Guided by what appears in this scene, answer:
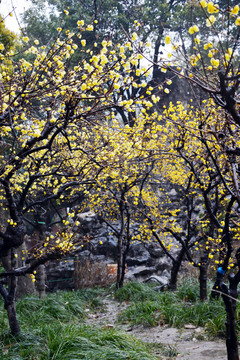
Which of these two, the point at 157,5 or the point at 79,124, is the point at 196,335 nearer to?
the point at 79,124

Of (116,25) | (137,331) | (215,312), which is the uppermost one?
(116,25)

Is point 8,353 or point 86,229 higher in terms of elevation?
point 86,229

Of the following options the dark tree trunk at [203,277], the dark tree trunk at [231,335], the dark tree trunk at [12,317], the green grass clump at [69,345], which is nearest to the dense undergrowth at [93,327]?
the green grass clump at [69,345]

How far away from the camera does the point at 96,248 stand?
A: 547 inches

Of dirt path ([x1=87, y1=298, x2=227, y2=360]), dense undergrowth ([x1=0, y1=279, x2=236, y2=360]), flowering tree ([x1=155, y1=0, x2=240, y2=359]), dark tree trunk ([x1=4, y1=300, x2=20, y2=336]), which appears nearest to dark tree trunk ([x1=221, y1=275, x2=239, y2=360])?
flowering tree ([x1=155, y1=0, x2=240, y2=359])

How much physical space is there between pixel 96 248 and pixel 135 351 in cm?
968

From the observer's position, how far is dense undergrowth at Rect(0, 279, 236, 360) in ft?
13.8

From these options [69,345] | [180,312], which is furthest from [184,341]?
[69,345]

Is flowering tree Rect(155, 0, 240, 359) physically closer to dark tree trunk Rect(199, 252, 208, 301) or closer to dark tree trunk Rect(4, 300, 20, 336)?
dark tree trunk Rect(199, 252, 208, 301)

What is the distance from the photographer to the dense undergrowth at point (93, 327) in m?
4.21

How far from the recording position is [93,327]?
554 centimetres

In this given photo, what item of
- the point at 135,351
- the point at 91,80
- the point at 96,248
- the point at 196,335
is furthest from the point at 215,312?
the point at 96,248

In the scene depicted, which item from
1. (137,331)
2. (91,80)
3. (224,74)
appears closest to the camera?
(224,74)

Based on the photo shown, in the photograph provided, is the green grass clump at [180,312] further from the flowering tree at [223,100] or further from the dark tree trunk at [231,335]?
the dark tree trunk at [231,335]
